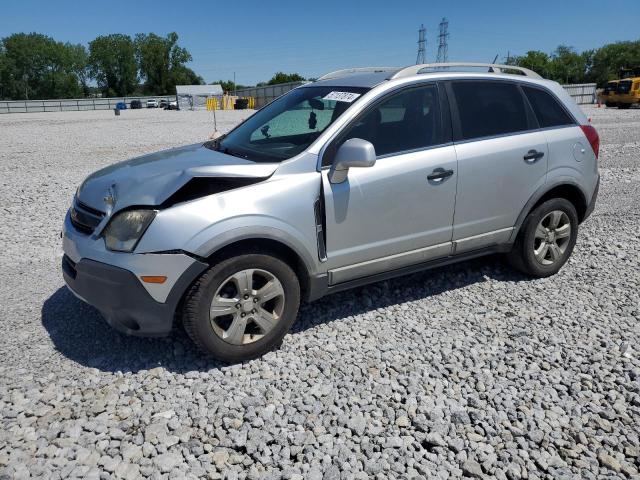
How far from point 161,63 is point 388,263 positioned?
129328 mm

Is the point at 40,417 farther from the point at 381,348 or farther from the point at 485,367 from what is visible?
the point at 485,367

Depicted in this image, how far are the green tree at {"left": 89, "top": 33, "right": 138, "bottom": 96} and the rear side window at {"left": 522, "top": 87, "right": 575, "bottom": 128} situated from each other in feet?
409

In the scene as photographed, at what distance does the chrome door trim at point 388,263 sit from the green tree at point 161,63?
406ft

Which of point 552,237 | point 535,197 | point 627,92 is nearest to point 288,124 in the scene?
point 535,197

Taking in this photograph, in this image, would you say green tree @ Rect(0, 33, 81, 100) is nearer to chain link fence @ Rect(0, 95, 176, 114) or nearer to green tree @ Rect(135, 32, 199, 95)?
green tree @ Rect(135, 32, 199, 95)

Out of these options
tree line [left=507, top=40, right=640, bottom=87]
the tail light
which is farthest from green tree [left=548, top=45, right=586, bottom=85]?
the tail light

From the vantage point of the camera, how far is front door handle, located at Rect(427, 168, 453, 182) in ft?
13.9

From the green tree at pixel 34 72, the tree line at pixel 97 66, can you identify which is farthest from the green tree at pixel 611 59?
the green tree at pixel 34 72

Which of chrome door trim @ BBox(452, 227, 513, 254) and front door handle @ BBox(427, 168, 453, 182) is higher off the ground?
front door handle @ BBox(427, 168, 453, 182)

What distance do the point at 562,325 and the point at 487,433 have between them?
1.64 metres

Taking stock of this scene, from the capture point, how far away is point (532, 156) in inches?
188

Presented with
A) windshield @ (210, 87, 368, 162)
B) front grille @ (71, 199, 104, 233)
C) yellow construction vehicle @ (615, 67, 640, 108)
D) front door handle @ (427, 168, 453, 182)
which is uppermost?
yellow construction vehicle @ (615, 67, 640, 108)

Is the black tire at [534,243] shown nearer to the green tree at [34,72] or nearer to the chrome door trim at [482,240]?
the chrome door trim at [482,240]

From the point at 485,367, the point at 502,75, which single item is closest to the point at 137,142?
the point at 502,75
